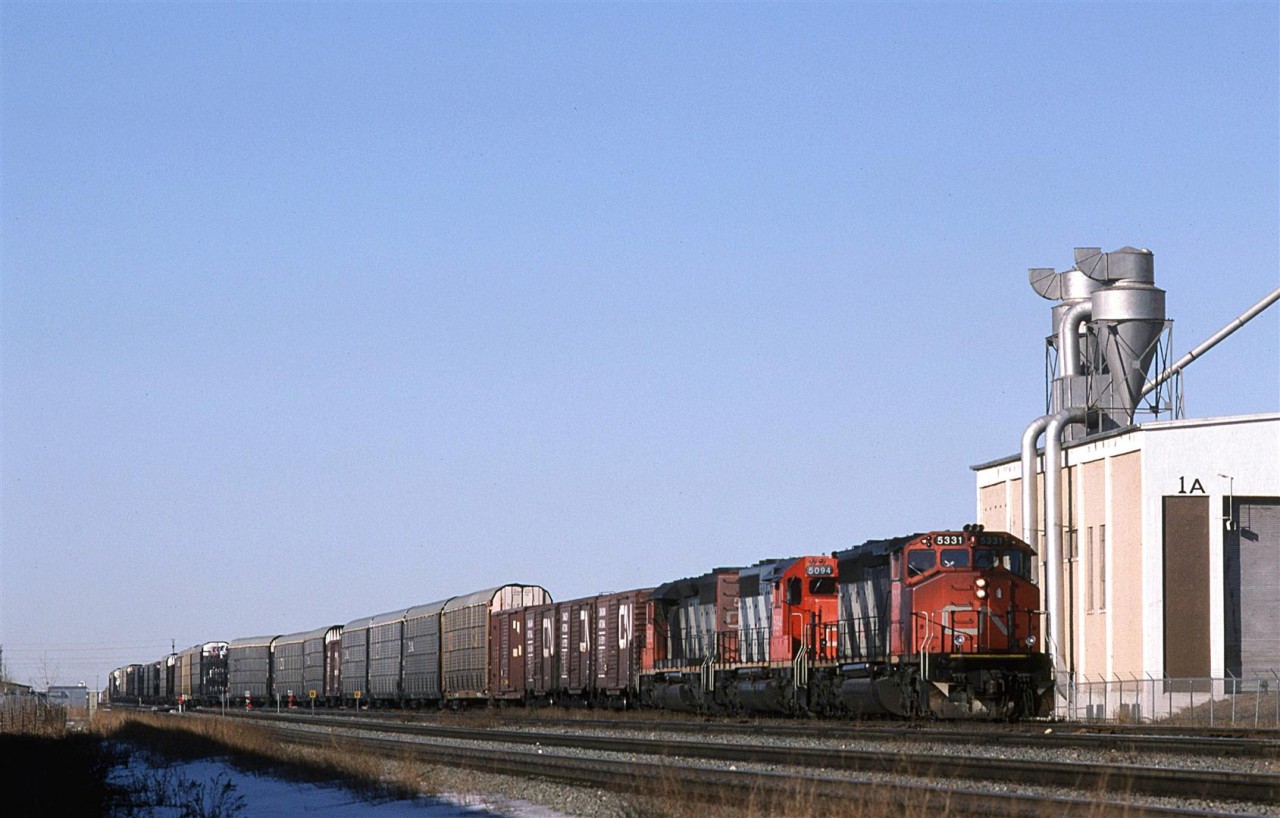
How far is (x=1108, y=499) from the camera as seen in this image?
4166 cm

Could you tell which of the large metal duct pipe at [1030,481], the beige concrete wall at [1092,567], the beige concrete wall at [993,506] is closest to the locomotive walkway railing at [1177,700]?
the beige concrete wall at [1092,567]

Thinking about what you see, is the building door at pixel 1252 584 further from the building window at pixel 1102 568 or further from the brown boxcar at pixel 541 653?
the brown boxcar at pixel 541 653

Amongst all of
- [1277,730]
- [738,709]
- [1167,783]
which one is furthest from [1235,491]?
[1167,783]

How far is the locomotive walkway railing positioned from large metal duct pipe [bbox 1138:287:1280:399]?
9.22m

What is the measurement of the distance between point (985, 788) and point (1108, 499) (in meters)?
27.0

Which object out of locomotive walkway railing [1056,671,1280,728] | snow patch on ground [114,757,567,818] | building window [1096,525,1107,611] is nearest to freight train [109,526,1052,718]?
locomotive walkway railing [1056,671,1280,728]

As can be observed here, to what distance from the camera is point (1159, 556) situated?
3944 centimetres

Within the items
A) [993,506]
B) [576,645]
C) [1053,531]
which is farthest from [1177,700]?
[576,645]

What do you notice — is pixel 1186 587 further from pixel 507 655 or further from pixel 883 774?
pixel 883 774

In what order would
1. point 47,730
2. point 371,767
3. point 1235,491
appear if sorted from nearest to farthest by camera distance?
point 371,767
point 47,730
point 1235,491

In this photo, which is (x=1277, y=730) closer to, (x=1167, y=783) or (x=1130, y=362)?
(x=1167, y=783)

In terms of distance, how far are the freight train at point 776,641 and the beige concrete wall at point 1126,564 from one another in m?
9.53

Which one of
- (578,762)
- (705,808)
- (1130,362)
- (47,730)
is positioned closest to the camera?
(705,808)

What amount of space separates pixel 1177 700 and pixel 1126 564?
3.98 metres
